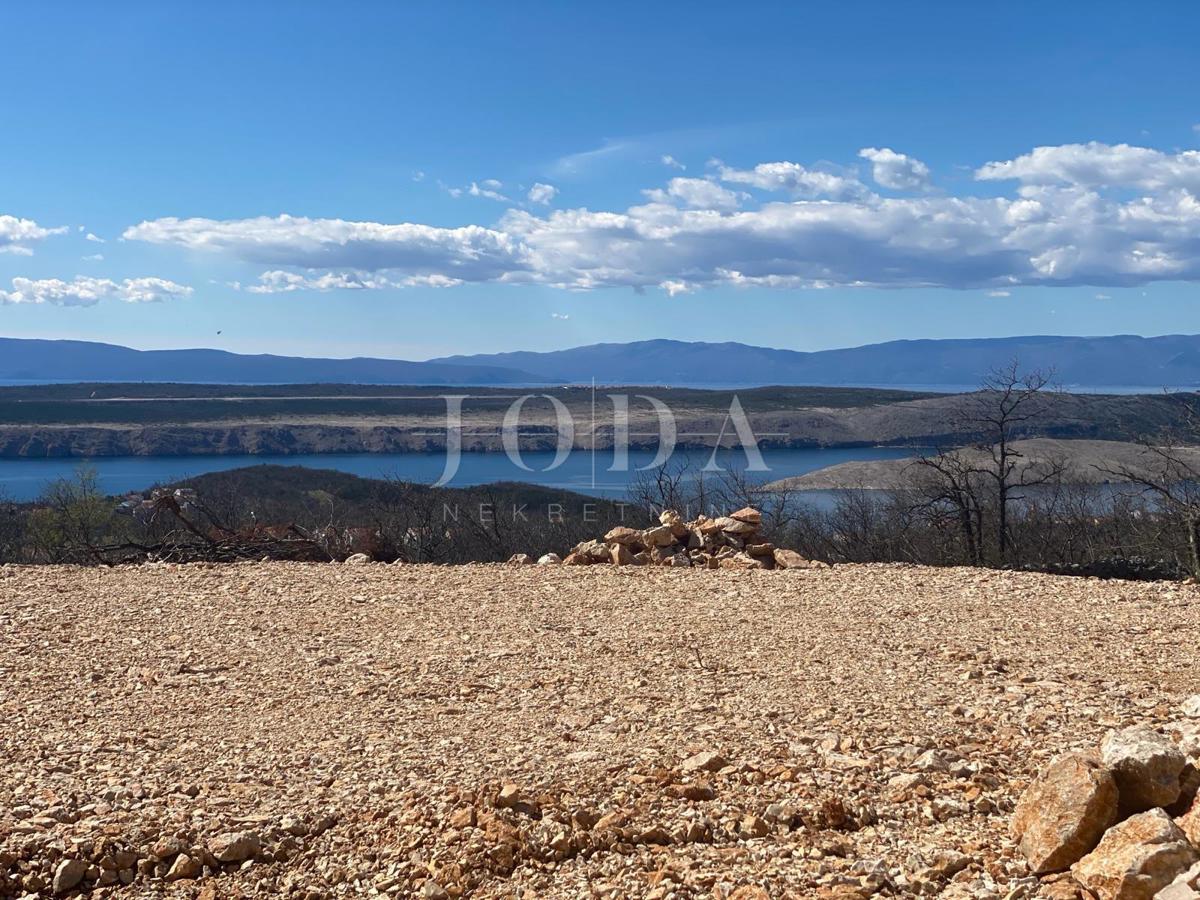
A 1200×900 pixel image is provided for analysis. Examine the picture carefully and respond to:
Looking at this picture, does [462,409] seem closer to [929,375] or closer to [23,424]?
[23,424]

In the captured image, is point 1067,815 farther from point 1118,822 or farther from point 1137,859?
point 1137,859

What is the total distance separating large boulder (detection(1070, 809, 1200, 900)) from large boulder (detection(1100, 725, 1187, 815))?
245mm

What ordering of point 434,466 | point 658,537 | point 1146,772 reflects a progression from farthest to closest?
point 434,466, point 658,537, point 1146,772

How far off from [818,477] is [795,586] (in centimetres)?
3139

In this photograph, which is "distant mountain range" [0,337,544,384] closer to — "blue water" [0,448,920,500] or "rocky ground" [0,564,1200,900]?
"blue water" [0,448,920,500]

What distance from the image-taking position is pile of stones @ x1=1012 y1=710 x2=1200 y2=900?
321 cm

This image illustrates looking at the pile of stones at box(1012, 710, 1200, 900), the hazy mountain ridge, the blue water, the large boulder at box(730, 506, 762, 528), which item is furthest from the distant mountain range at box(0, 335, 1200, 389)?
the pile of stones at box(1012, 710, 1200, 900)

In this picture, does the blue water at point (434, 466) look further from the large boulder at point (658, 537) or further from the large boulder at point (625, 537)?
the large boulder at point (658, 537)

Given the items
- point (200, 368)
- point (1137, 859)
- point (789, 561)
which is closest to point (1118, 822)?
point (1137, 859)

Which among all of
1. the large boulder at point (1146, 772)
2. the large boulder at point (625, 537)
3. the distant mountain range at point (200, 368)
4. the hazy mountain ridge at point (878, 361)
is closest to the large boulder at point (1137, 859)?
the large boulder at point (1146, 772)

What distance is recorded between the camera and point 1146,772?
12.2 ft

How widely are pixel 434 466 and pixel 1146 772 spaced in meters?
56.5

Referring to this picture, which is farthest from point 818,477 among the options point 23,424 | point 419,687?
point 23,424

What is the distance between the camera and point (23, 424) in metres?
66.0
